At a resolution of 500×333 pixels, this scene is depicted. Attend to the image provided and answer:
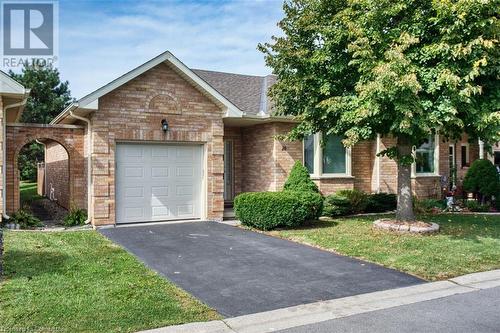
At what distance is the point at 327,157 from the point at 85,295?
1075cm

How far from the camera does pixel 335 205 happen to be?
13711mm

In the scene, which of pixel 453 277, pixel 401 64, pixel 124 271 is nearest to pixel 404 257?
pixel 453 277

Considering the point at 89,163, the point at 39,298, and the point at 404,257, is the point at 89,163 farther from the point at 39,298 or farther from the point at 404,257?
the point at 404,257

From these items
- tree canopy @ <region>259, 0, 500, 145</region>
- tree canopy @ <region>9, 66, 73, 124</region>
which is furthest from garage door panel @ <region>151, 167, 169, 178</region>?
tree canopy @ <region>9, 66, 73, 124</region>

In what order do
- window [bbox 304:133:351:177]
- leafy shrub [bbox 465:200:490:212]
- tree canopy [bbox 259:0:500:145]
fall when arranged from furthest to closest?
1. leafy shrub [bbox 465:200:490:212]
2. window [bbox 304:133:351:177]
3. tree canopy [bbox 259:0:500:145]

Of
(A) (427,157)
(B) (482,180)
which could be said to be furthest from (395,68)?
(B) (482,180)

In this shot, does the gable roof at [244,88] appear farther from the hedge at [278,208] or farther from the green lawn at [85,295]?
the green lawn at [85,295]

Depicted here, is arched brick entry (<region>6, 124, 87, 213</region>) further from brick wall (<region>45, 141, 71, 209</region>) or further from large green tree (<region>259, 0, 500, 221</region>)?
large green tree (<region>259, 0, 500, 221</region>)

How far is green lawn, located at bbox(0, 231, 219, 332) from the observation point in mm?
4613

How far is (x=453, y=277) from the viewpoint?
6.78 m

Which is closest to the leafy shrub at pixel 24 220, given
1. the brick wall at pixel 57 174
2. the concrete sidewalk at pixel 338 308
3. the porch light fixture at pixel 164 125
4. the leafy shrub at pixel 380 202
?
the brick wall at pixel 57 174

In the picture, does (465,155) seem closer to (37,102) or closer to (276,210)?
(276,210)

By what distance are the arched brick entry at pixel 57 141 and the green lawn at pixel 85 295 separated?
4087 millimetres

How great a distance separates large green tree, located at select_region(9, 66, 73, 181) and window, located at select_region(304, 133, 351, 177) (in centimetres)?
2246
